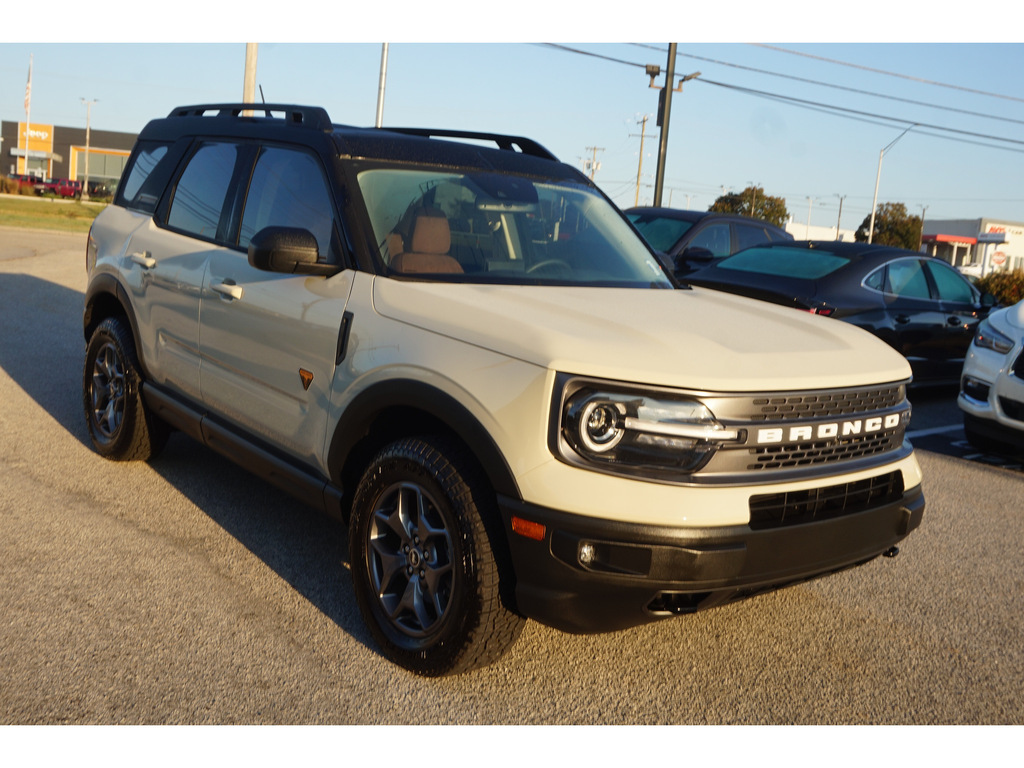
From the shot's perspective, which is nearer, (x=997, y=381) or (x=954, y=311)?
(x=997, y=381)

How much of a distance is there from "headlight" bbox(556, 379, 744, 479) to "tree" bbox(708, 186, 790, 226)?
73.4 meters

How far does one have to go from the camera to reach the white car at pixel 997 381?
6.92 m

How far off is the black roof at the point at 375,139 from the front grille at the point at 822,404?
194cm

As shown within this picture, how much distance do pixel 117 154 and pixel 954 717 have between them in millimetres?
101445

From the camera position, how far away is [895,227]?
248ft

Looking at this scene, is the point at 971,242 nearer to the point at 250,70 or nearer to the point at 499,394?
the point at 250,70

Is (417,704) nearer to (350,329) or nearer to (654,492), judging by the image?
(654,492)

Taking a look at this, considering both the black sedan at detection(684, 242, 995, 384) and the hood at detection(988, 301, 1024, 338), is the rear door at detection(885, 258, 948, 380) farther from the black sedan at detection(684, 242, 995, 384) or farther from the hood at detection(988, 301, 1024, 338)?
the hood at detection(988, 301, 1024, 338)

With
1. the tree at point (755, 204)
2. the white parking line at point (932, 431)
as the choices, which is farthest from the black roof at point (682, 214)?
the tree at point (755, 204)

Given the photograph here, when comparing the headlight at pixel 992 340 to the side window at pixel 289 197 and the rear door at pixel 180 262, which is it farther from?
the rear door at pixel 180 262

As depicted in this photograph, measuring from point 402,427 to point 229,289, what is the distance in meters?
1.23

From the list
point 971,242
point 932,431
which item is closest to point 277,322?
point 932,431

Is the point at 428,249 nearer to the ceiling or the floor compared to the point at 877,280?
nearer to the floor

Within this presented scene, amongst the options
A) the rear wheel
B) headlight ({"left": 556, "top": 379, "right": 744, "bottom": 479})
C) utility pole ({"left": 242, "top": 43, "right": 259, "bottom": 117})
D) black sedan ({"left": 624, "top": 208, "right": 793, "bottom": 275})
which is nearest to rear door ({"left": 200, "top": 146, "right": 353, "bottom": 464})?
the rear wheel
